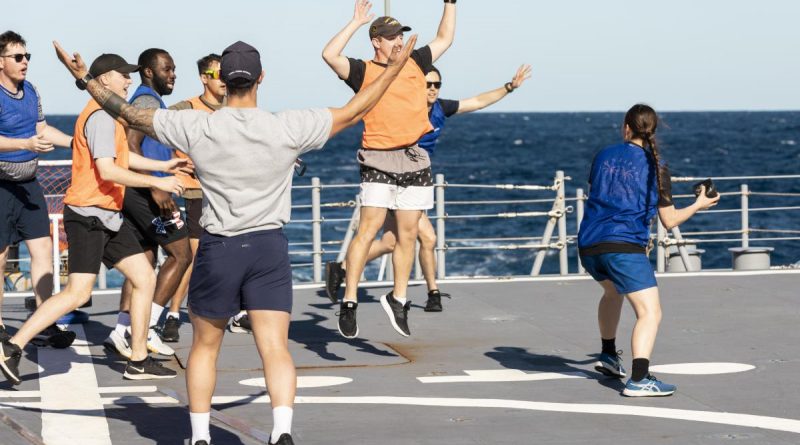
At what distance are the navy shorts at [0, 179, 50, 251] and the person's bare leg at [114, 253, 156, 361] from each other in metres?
0.99

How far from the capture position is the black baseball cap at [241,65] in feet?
18.7

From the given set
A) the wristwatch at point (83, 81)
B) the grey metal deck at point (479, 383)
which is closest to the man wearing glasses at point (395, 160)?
the grey metal deck at point (479, 383)

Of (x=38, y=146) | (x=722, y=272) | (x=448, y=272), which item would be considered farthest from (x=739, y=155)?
(x=38, y=146)

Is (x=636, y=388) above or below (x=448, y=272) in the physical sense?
above

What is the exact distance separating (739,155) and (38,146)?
10525cm

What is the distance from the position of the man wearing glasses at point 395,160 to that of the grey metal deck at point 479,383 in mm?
434

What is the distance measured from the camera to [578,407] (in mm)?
7367

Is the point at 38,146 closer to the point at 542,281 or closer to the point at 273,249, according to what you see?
the point at 273,249

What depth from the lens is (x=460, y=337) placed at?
33.1 ft

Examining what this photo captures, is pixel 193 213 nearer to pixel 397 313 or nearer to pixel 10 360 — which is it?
pixel 397 313

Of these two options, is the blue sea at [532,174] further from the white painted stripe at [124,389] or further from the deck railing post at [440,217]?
the white painted stripe at [124,389]

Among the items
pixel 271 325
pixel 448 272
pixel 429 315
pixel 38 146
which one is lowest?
pixel 448 272

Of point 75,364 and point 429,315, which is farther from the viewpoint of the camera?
point 429,315

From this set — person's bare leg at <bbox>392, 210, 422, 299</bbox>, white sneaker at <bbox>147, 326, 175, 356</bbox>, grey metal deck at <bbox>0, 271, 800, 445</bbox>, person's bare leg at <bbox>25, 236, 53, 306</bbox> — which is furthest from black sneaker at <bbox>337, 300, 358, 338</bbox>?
person's bare leg at <bbox>25, 236, 53, 306</bbox>
